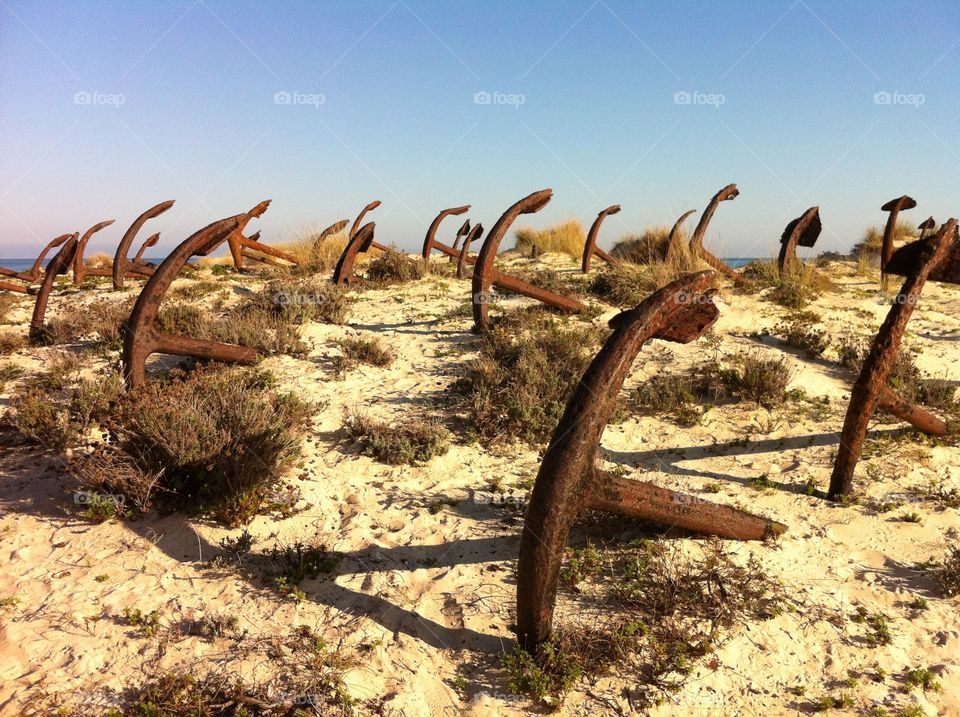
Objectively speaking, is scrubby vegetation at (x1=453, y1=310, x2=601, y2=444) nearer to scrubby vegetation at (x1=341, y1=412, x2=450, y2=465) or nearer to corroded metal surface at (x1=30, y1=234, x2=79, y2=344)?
scrubby vegetation at (x1=341, y1=412, x2=450, y2=465)

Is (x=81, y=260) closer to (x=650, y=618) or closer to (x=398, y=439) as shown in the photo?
(x=398, y=439)

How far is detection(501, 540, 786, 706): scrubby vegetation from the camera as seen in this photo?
252 cm

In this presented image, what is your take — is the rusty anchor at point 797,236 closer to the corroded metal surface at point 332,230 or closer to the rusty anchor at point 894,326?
the rusty anchor at point 894,326

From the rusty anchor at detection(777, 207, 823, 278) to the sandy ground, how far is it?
13.6 ft

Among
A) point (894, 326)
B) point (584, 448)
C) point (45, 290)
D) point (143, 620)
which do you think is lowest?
point (143, 620)

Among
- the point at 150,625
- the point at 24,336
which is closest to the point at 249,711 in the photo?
the point at 150,625

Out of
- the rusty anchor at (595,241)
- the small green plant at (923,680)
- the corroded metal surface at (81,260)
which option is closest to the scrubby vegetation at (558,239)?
the rusty anchor at (595,241)

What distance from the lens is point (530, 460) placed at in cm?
432

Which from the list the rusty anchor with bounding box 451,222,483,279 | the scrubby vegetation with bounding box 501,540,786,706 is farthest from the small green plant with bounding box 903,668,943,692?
the rusty anchor with bounding box 451,222,483,279

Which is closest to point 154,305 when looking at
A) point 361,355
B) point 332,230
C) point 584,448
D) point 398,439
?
point 361,355

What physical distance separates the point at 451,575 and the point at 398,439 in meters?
1.37

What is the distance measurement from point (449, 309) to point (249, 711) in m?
5.85

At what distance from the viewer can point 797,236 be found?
8.67 metres

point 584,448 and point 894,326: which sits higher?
point 894,326
